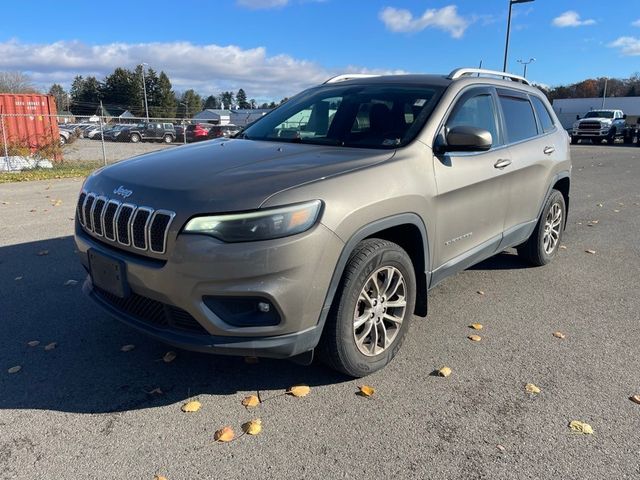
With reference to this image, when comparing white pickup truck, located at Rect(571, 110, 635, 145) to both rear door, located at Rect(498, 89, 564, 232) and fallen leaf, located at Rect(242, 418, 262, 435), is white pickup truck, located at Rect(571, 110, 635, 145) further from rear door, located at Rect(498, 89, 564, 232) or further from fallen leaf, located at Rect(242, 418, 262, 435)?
fallen leaf, located at Rect(242, 418, 262, 435)

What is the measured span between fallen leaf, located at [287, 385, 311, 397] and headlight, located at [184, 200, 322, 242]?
1060 mm

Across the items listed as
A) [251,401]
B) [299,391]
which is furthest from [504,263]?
[251,401]

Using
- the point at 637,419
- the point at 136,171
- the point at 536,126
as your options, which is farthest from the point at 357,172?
the point at 536,126

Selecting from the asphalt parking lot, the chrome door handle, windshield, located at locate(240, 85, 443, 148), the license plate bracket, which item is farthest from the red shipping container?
the chrome door handle

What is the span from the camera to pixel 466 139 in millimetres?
3336

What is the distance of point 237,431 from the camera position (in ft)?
8.86

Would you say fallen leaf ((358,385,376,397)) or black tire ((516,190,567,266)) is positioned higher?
black tire ((516,190,567,266))

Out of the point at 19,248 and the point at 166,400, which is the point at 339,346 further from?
the point at 19,248

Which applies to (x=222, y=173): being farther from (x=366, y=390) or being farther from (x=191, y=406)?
(x=366, y=390)

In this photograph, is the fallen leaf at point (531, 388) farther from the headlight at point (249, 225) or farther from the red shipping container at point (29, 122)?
the red shipping container at point (29, 122)

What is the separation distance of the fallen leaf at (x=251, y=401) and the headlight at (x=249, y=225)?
103 centimetres

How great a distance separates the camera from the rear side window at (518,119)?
4.48 metres

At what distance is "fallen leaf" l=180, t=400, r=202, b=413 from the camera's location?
2877 mm

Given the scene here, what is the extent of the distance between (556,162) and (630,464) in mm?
3476
